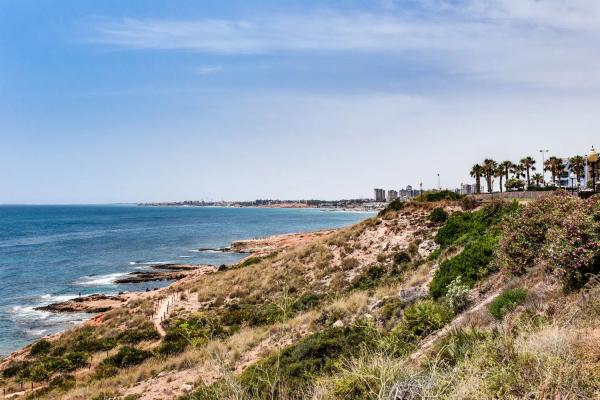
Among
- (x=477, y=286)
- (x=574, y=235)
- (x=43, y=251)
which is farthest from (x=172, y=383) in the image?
(x=43, y=251)

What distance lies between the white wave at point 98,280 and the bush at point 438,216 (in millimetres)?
38062

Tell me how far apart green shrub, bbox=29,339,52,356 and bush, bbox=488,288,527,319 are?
23.5 m

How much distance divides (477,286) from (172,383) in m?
11.1

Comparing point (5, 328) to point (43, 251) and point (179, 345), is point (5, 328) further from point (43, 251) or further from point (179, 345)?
point (43, 251)

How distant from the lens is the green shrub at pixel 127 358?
60.1 ft

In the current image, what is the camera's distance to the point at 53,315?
3547 centimetres

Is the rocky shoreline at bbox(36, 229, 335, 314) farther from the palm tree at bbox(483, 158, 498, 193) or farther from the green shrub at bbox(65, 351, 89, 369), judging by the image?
the palm tree at bbox(483, 158, 498, 193)

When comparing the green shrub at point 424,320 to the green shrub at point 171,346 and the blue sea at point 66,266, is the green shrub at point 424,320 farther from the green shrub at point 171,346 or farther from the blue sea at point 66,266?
the blue sea at point 66,266

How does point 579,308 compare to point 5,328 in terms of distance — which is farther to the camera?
point 5,328

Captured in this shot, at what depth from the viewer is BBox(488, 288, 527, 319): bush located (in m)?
9.73

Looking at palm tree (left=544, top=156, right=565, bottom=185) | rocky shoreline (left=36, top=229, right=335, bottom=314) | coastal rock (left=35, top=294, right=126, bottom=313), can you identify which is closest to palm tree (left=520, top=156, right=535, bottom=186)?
palm tree (left=544, top=156, right=565, bottom=185)

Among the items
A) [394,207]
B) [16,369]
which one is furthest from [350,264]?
[16,369]

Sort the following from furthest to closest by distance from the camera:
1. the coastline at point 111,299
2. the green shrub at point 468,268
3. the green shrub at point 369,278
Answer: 1. the coastline at point 111,299
2. the green shrub at point 369,278
3. the green shrub at point 468,268

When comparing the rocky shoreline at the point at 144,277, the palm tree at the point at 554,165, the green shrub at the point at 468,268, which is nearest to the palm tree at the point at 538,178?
the palm tree at the point at 554,165
